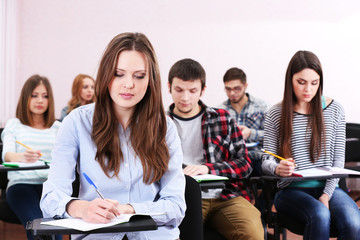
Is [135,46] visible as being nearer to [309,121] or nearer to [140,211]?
[140,211]

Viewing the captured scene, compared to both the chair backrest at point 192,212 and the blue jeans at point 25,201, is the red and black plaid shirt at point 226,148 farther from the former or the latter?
the blue jeans at point 25,201

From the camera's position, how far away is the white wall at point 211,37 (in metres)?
5.47

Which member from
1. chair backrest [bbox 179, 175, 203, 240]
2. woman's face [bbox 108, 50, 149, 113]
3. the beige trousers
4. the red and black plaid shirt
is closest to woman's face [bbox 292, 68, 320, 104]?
the red and black plaid shirt

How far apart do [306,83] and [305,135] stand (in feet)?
0.99

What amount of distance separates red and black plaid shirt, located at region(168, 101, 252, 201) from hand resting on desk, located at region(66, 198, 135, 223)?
112 centimetres

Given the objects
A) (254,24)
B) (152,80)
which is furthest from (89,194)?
(254,24)

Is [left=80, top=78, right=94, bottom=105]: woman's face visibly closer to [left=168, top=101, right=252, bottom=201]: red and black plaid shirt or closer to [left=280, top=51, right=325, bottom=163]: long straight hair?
[left=168, top=101, right=252, bottom=201]: red and black plaid shirt

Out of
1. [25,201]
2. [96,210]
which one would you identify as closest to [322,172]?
[96,210]

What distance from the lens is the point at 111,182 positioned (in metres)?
1.46

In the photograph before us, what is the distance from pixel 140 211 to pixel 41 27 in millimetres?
4596

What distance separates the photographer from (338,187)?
8.36 feet

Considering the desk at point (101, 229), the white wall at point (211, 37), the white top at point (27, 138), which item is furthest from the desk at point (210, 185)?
the white wall at point (211, 37)

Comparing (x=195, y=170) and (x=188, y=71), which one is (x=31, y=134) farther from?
(x=195, y=170)

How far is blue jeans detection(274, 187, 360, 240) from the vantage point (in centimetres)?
216
